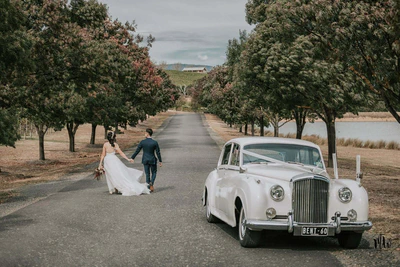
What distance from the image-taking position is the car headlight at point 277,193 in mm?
8305

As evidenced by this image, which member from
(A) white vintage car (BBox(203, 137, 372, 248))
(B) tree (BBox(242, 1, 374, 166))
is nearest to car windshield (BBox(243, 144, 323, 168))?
(A) white vintage car (BBox(203, 137, 372, 248))

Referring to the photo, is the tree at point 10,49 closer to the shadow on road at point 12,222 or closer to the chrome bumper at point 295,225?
the shadow on road at point 12,222

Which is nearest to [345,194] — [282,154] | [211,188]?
[282,154]

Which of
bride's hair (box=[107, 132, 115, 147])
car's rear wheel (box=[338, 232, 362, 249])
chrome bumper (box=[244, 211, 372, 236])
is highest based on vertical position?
bride's hair (box=[107, 132, 115, 147])

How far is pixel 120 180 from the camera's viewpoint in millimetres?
15438

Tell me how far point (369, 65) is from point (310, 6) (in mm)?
2919

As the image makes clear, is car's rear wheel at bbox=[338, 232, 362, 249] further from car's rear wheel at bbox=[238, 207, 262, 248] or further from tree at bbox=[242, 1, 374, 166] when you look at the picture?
tree at bbox=[242, 1, 374, 166]

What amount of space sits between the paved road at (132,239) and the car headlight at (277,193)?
80 centimetres

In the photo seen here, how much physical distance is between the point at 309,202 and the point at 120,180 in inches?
316

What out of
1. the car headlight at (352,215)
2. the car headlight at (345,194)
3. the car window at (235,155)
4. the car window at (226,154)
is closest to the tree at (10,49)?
the car window at (226,154)

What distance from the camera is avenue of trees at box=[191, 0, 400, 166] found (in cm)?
1590

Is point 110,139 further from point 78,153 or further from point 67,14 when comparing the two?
point 78,153

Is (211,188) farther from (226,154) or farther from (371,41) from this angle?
(371,41)

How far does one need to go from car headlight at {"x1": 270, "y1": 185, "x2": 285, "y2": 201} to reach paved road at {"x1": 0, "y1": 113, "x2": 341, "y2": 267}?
0.80 metres
